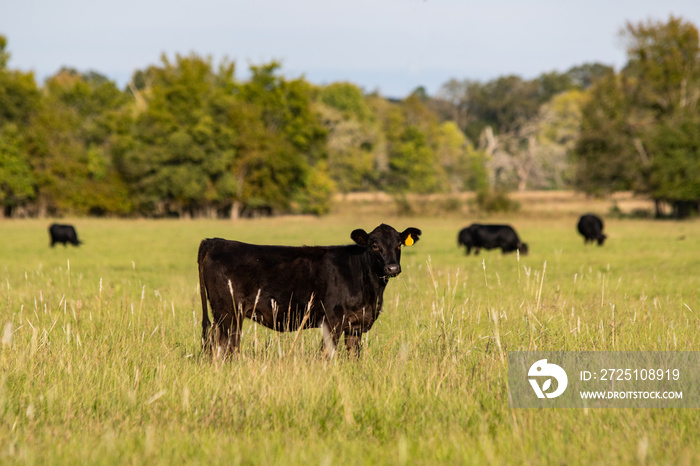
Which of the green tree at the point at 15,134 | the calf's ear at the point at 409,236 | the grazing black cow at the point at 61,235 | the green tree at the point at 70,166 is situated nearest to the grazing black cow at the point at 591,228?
the grazing black cow at the point at 61,235

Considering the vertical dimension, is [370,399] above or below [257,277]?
below

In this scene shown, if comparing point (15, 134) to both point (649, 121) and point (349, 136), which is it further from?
point (649, 121)

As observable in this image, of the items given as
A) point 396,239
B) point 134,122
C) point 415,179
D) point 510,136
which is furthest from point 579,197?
point 396,239

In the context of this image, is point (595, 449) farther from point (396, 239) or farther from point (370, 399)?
point (396, 239)

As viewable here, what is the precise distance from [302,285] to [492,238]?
16.9m

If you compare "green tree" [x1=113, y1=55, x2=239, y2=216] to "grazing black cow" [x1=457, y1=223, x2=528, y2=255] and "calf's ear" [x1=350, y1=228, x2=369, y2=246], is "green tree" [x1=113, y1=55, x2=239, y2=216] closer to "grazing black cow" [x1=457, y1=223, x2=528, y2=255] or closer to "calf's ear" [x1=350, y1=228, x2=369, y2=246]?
"grazing black cow" [x1=457, y1=223, x2=528, y2=255]

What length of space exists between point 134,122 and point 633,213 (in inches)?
1688

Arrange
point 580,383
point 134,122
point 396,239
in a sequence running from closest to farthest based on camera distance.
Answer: point 580,383 → point 396,239 → point 134,122

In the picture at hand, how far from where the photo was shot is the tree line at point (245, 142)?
45.6 meters

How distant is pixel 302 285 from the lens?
6.86m

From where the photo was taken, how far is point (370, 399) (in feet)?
17.4

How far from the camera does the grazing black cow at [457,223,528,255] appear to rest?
22.6 meters

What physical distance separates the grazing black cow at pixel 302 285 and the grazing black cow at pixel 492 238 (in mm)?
16265

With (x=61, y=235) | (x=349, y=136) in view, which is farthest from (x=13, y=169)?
(x=349, y=136)
